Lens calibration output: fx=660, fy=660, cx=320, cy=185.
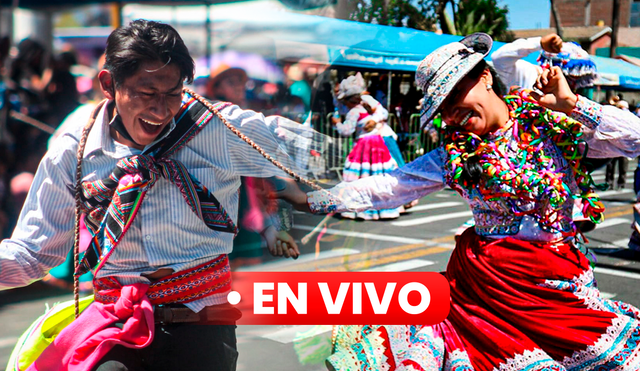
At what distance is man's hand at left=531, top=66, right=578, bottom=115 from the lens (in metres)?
2.03

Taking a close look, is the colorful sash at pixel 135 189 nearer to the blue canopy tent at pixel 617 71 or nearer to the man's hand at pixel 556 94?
the man's hand at pixel 556 94

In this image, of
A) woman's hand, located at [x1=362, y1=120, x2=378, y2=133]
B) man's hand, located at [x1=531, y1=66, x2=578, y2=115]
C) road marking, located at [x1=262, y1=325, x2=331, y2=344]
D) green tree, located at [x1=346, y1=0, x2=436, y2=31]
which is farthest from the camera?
woman's hand, located at [x1=362, y1=120, x2=378, y2=133]

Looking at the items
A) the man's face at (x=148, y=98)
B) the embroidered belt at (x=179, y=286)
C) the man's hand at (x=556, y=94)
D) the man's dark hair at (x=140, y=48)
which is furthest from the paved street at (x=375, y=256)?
the man's hand at (x=556, y=94)

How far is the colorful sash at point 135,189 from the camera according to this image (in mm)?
1818

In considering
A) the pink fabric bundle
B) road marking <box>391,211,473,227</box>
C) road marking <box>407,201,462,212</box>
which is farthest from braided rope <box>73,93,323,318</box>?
road marking <box>407,201,462,212</box>

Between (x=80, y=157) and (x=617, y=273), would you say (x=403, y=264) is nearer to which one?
(x=617, y=273)

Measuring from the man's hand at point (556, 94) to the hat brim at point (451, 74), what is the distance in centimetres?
21

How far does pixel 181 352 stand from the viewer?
1925 mm

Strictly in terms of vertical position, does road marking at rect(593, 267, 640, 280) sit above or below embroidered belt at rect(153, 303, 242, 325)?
below

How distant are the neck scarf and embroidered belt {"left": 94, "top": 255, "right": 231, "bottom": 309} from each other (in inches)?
33.1

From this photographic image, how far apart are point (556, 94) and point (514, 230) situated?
1.49ft

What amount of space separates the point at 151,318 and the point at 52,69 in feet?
2.56

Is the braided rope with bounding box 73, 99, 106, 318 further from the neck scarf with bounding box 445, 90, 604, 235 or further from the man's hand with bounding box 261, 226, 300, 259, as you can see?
the neck scarf with bounding box 445, 90, 604, 235

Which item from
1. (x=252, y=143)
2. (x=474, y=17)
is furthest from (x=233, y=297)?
(x=474, y=17)
